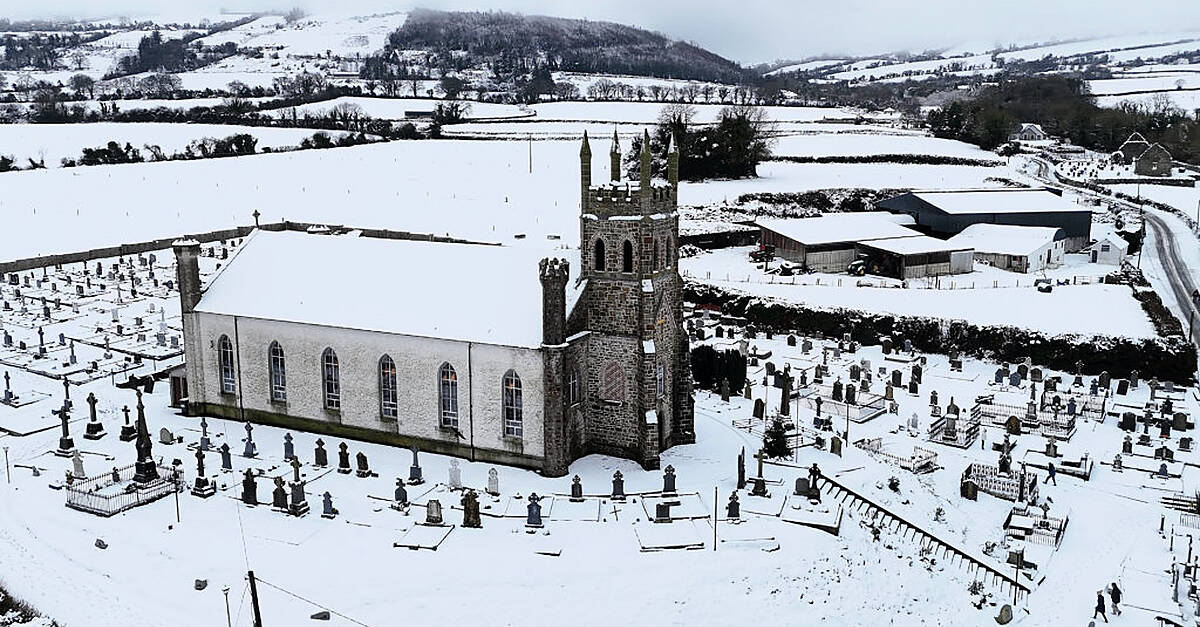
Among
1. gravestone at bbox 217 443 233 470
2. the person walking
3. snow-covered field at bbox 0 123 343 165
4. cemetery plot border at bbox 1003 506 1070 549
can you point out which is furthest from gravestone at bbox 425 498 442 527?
snow-covered field at bbox 0 123 343 165

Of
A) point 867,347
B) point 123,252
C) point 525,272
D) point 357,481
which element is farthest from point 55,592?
point 123,252

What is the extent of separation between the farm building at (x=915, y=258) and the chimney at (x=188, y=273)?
41095 mm

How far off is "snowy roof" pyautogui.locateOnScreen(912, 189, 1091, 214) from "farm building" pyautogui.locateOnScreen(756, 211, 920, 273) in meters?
4.65

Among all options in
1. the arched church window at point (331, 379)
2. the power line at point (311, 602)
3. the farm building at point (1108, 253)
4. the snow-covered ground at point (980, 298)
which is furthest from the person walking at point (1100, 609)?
the farm building at point (1108, 253)

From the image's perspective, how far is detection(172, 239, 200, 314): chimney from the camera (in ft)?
114

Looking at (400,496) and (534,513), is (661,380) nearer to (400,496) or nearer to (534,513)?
(534,513)

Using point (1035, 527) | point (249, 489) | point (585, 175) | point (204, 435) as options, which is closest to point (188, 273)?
point (204, 435)

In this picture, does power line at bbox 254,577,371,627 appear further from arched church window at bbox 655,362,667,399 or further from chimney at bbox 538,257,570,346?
arched church window at bbox 655,362,667,399

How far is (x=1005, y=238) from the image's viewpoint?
6569 centimetres

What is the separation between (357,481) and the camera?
99.9 feet

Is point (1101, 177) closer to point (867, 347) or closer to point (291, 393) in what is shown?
point (867, 347)

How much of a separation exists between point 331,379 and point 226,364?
4531mm

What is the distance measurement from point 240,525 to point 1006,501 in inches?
890

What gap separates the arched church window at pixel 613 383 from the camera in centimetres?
3147
